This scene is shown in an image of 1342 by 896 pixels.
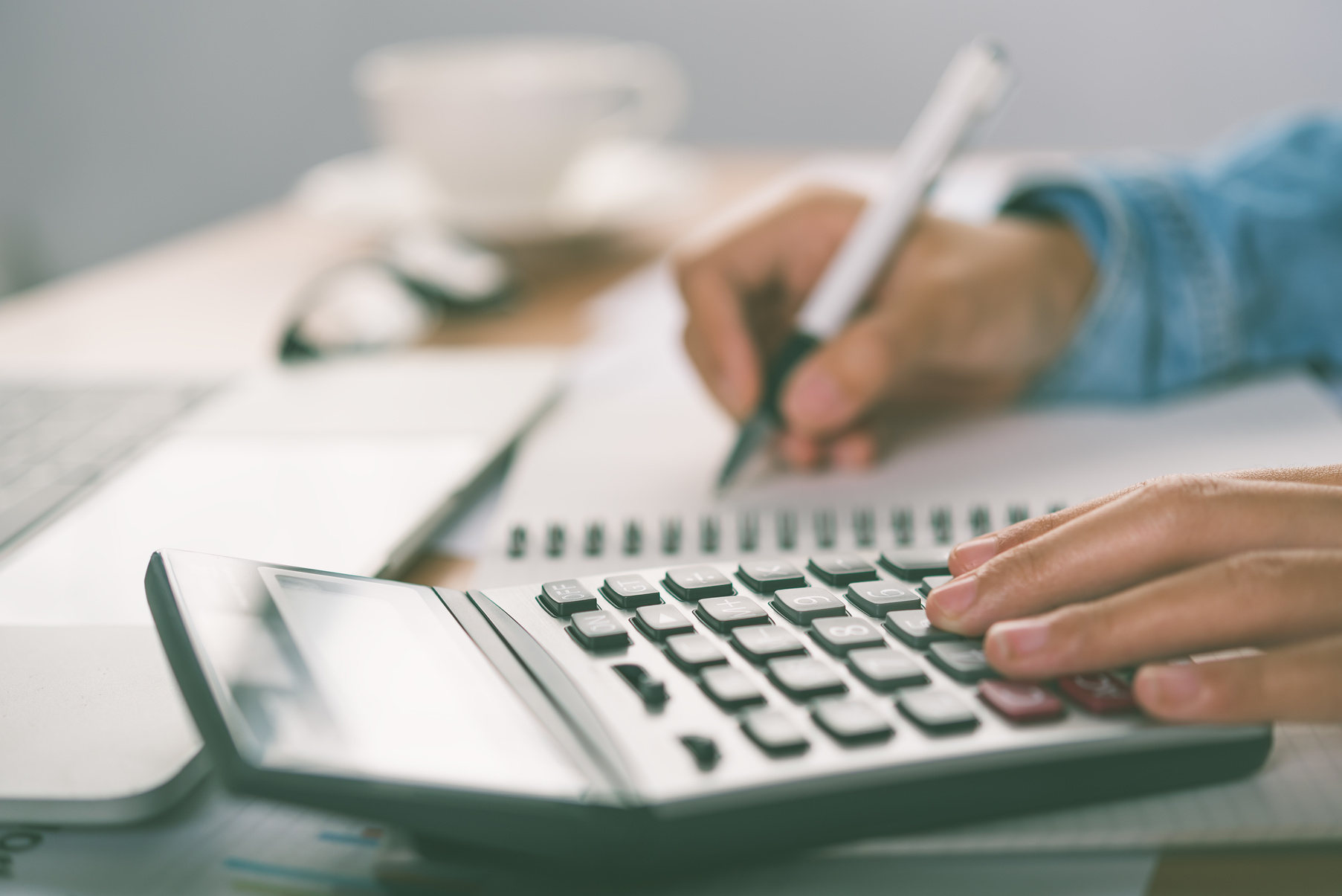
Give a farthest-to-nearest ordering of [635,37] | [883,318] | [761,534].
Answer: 1. [635,37]
2. [883,318]
3. [761,534]

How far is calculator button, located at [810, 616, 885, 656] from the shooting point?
0.84 feet

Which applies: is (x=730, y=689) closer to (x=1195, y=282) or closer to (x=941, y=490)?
(x=941, y=490)

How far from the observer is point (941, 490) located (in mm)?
433

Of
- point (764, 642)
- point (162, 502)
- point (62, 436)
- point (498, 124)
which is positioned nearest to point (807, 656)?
point (764, 642)

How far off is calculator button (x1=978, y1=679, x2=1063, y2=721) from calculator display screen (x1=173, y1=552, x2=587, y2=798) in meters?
0.09

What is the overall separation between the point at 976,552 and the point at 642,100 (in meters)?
0.65

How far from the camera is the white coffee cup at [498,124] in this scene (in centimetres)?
77

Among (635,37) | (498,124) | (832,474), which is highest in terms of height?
(635,37)

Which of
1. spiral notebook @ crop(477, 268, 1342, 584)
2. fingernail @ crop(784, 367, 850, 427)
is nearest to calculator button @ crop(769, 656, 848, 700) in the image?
spiral notebook @ crop(477, 268, 1342, 584)

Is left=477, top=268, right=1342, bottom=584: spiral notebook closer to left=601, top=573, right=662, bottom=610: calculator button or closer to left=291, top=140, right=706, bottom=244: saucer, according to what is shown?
left=601, top=573, right=662, bottom=610: calculator button

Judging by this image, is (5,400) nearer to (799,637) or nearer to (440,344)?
(440,344)

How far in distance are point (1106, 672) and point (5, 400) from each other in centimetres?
50

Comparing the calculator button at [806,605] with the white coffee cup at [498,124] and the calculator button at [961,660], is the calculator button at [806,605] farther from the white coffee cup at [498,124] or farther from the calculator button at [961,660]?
the white coffee cup at [498,124]

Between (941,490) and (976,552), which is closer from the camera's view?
(976,552)
